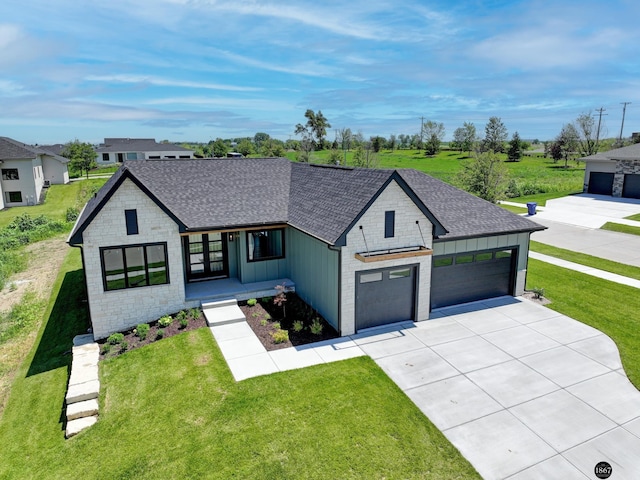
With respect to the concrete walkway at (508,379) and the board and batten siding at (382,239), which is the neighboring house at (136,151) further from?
the concrete walkway at (508,379)

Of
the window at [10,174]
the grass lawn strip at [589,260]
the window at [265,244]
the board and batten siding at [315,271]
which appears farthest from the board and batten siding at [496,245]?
the window at [10,174]

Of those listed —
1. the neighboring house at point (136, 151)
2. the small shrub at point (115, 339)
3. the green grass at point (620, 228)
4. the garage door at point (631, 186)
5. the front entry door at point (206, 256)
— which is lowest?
the small shrub at point (115, 339)

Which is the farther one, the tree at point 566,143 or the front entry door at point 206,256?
the tree at point 566,143

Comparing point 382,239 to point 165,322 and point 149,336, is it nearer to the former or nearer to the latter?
point 165,322

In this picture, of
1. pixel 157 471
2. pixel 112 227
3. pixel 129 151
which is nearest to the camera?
pixel 157 471

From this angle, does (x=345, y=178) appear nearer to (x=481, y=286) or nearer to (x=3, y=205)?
(x=481, y=286)

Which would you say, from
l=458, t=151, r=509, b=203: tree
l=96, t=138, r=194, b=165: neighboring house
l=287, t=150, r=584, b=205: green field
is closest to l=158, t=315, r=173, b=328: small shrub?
l=458, t=151, r=509, b=203: tree

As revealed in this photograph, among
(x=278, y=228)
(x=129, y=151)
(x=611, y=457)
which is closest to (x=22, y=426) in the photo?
(x=278, y=228)
